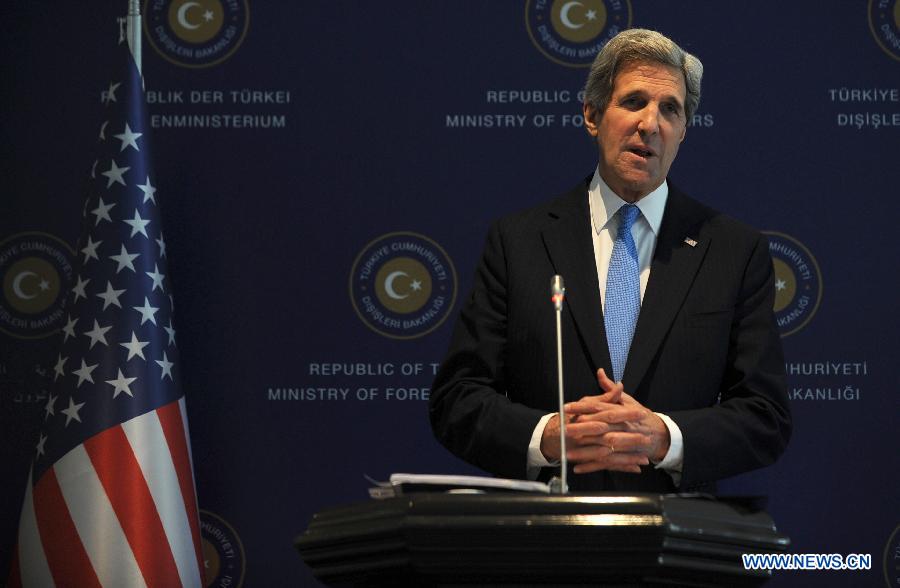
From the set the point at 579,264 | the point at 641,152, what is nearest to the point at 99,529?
the point at 579,264

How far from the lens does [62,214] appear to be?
4.09 meters

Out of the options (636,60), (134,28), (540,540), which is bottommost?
(540,540)

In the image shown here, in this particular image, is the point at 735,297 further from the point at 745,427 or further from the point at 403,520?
the point at 403,520

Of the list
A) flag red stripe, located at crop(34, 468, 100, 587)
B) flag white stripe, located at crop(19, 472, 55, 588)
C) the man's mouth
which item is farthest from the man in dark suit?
flag white stripe, located at crop(19, 472, 55, 588)

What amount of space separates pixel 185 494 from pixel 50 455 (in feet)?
1.47

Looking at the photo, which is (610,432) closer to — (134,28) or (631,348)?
(631,348)

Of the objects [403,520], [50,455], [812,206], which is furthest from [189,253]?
[403,520]

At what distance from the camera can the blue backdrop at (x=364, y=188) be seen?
3980 mm

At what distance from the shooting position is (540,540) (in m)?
1.60

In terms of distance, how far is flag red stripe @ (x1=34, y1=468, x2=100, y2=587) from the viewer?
3518 mm

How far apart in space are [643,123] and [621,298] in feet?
1.43

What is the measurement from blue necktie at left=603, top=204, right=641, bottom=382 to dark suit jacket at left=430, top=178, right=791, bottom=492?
42mm

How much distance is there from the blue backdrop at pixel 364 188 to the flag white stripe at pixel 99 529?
18.8 inches

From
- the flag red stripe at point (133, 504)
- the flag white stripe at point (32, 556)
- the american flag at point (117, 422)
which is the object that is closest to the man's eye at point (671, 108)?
the american flag at point (117, 422)
